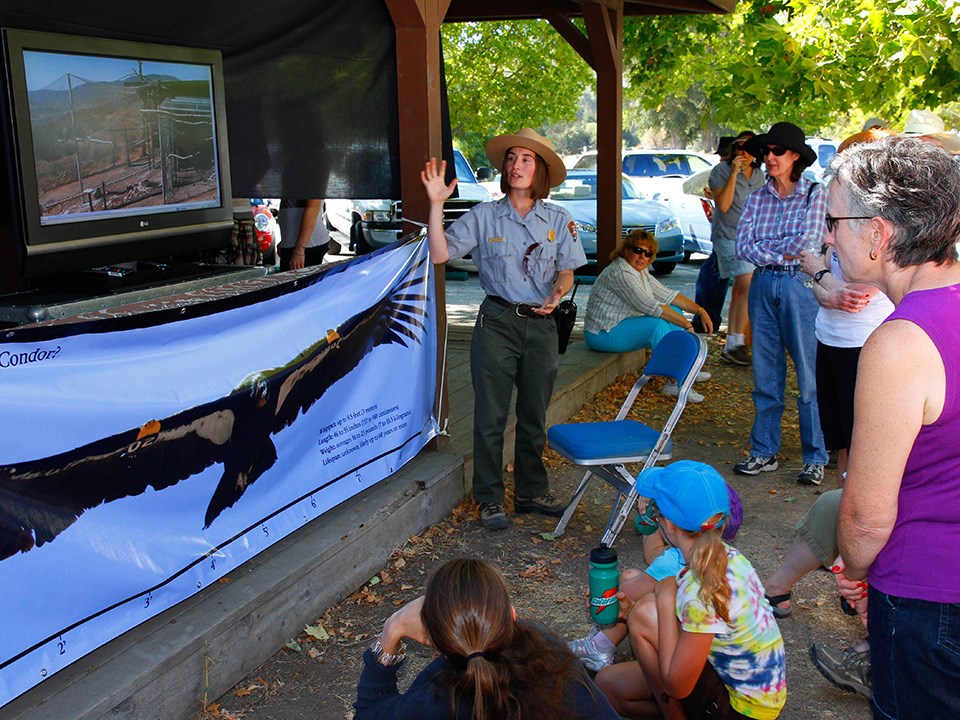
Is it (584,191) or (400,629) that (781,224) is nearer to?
(400,629)

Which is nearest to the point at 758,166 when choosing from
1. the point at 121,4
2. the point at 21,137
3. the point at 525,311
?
the point at 525,311

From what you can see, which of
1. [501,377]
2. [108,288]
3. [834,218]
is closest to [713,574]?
[834,218]

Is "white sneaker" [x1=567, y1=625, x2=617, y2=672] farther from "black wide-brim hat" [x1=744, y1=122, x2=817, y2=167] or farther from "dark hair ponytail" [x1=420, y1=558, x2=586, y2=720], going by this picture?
"black wide-brim hat" [x1=744, y1=122, x2=817, y2=167]

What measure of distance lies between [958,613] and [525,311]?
3.30m

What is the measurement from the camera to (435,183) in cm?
497

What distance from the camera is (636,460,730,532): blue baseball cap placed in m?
3.01

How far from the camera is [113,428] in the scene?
3.30 meters

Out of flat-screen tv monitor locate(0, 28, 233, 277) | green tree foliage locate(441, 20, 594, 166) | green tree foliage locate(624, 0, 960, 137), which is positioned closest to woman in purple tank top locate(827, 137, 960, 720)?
flat-screen tv monitor locate(0, 28, 233, 277)

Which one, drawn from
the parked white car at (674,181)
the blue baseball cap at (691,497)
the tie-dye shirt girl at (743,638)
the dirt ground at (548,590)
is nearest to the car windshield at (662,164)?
the parked white car at (674,181)

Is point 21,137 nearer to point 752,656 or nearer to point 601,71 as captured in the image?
point 752,656

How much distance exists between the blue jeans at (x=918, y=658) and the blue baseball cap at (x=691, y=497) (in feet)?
3.10

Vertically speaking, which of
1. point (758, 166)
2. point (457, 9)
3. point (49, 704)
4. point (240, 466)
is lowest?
point (49, 704)

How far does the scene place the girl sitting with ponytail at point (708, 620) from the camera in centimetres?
287

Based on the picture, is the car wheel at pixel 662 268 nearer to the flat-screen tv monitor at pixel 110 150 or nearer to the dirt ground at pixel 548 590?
the dirt ground at pixel 548 590
